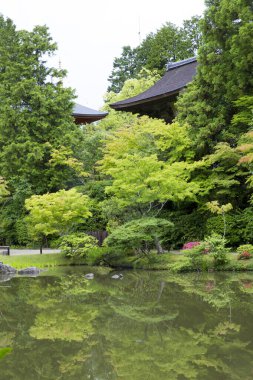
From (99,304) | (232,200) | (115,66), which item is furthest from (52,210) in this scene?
(115,66)

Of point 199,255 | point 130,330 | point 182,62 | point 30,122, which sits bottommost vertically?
point 199,255

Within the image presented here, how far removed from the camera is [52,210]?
1583 cm

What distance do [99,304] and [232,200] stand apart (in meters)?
8.59

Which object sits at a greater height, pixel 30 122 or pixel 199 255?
pixel 30 122

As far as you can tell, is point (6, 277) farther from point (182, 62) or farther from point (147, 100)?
point (182, 62)

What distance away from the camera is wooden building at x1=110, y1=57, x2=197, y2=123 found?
20.1 metres

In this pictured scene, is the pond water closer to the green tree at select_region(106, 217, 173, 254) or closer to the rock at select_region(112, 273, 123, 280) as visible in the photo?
the rock at select_region(112, 273, 123, 280)

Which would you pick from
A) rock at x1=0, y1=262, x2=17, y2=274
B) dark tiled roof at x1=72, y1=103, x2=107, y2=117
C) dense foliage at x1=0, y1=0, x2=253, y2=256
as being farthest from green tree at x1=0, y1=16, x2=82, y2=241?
rock at x1=0, y1=262, x2=17, y2=274

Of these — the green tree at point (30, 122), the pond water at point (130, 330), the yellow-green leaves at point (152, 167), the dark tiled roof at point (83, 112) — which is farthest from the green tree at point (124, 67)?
the pond water at point (130, 330)

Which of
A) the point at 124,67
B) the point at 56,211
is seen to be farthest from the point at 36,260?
the point at 124,67

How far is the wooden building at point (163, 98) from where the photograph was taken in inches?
792

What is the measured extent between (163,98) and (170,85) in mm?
1030

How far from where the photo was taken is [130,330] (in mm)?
6809

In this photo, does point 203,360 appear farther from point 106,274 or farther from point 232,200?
point 232,200
